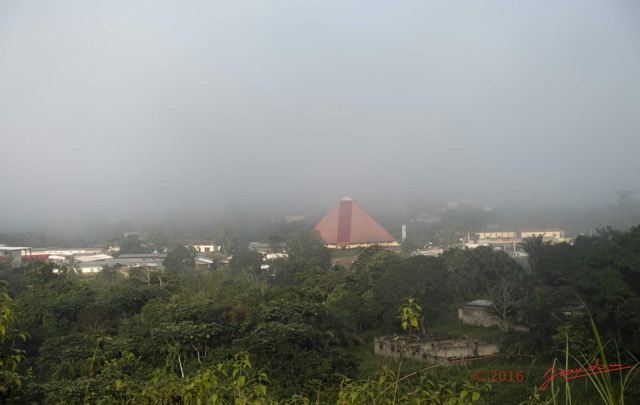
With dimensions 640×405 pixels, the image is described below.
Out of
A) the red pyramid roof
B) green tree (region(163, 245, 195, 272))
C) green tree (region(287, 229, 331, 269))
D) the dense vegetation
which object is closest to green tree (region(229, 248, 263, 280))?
green tree (region(287, 229, 331, 269))

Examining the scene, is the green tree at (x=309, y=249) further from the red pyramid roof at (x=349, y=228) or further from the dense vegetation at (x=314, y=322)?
the dense vegetation at (x=314, y=322)

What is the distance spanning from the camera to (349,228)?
3394 centimetres

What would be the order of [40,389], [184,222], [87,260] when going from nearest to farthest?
[40,389] < [87,260] < [184,222]

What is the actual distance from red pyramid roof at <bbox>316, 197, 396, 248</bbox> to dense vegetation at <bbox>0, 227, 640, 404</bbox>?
1379 centimetres

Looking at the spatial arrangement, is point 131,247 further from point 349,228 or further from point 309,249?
point 309,249

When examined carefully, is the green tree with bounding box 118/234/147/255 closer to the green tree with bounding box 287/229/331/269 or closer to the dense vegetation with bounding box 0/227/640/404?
the green tree with bounding box 287/229/331/269

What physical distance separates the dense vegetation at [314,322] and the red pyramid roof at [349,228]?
45.2 feet

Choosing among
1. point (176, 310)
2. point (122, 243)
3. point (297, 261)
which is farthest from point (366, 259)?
point (122, 243)

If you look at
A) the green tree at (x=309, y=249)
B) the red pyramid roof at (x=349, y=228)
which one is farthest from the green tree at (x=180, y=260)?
the red pyramid roof at (x=349, y=228)

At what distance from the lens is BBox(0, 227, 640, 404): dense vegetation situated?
25.4 ft

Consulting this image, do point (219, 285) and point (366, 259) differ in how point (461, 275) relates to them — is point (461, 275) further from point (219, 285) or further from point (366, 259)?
point (219, 285)

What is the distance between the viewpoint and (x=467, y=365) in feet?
33.3

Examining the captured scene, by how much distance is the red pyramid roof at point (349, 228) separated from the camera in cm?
3300

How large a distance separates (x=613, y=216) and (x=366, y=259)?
28.1m
